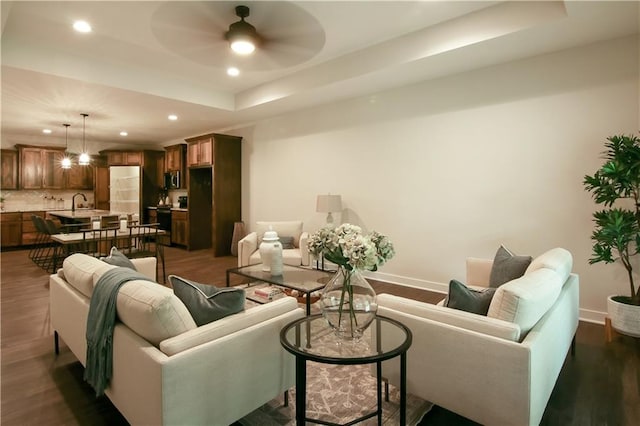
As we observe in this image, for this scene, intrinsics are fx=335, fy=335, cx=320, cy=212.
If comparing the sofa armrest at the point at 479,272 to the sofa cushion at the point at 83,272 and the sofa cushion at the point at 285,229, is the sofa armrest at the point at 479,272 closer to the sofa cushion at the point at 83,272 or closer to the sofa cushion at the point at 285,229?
the sofa cushion at the point at 285,229

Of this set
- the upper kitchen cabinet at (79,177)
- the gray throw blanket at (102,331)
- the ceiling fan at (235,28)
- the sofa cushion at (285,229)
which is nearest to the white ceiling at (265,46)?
the ceiling fan at (235,28)

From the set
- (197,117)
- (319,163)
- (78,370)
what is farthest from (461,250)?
(197,117)

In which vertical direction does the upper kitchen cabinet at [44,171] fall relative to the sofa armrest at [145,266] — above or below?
above

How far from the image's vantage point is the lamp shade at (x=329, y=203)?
4968 millimetres

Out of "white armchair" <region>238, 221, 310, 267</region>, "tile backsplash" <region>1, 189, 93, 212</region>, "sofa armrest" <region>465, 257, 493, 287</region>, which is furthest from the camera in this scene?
"tile backsplash" <region>1, 189, 93, 212</region>

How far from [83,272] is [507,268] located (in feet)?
10.0

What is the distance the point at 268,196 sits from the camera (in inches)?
258

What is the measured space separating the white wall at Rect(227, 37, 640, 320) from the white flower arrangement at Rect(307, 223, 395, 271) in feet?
8.85

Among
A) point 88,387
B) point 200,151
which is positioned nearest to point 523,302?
point 88,387

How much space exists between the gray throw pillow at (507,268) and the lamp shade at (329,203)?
2575mm

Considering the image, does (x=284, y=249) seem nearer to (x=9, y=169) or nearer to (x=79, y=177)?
(x=79, y=177)

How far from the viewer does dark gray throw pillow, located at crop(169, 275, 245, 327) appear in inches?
68.9

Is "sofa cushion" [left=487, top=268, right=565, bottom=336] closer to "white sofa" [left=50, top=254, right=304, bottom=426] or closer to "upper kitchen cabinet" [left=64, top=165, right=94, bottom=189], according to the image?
"white sofa" [left=50, top=254, right=304, bottom=426]

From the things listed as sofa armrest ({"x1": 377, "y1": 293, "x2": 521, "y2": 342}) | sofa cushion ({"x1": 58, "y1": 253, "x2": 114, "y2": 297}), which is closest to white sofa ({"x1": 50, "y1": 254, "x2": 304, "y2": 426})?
sofa cushion ({"x1": 58, "y1": 253, "x2": 114, "y2": 297})
